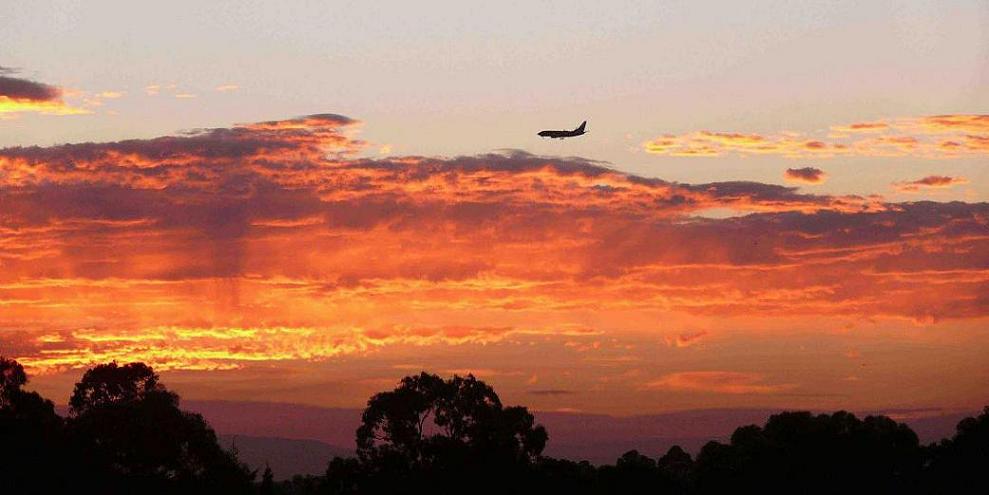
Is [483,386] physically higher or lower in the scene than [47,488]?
higher

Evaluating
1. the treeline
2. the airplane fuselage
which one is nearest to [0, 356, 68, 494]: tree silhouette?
the treeline

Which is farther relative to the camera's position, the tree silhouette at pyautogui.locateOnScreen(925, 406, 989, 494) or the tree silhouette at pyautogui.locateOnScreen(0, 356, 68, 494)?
the tree silhouette at pyautogui.locateOnScreen(925, 406, 989, 494)

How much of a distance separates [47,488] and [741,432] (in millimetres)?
79167

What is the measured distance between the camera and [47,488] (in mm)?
116688

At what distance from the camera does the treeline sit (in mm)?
127312

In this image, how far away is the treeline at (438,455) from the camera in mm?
127312

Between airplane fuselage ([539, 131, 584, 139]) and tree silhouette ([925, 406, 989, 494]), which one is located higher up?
airplane fuselage ([539, 131, 584, 139])

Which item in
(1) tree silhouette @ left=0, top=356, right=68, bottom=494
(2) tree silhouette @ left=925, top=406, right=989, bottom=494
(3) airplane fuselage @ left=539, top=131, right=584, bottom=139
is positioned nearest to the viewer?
(1) tree silhouette @ left=0, top=356, right=68, bottom=494

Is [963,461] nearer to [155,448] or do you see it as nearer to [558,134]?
[558,134]

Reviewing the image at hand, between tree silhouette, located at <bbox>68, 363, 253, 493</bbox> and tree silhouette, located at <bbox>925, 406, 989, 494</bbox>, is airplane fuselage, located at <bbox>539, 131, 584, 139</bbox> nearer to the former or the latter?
tree silhouette, located at <bbox>68, 363, 253, 493</bbox>

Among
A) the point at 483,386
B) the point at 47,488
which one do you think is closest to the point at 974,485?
the point at 483,386

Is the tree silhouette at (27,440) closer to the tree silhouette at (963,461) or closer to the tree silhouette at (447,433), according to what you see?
the tree silhouette at (447,433)

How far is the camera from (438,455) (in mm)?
137250

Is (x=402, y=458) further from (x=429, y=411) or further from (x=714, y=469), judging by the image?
(x=714, y=469)
